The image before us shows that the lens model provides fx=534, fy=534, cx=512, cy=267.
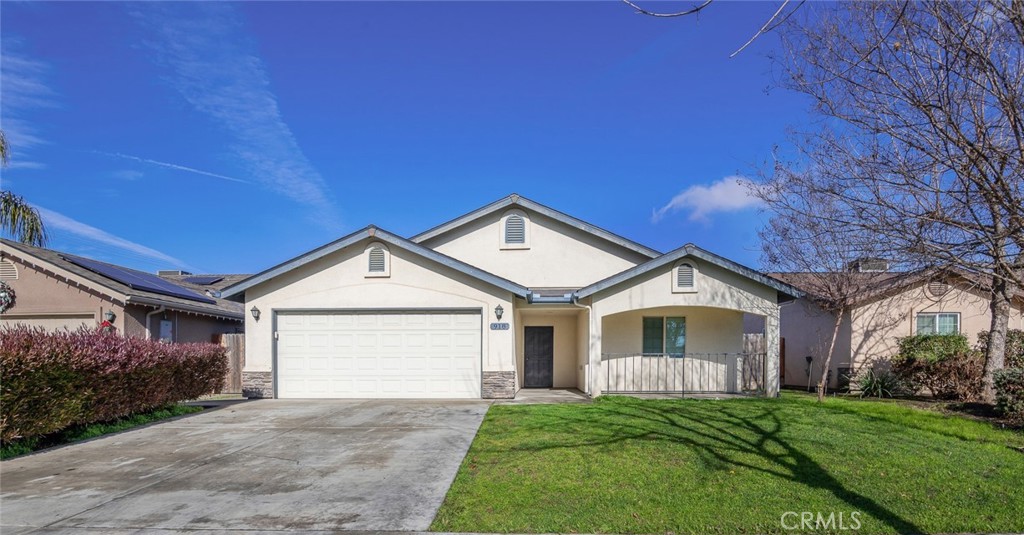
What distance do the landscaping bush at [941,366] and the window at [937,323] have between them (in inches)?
66.0

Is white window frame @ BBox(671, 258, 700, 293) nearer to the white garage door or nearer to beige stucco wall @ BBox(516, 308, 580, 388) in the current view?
beige stucco wall @ BBox(516, 308, 580, 388)

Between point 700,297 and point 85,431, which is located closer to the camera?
point 85,431

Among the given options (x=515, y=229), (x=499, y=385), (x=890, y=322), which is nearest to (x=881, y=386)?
(x=890, y=322)

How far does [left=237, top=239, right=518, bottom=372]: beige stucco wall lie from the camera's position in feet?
45.3

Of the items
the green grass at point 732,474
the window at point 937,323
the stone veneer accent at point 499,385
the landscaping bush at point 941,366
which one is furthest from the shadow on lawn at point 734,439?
the window at point 937,323

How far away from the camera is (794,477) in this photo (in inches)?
241

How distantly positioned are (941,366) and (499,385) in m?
11.0

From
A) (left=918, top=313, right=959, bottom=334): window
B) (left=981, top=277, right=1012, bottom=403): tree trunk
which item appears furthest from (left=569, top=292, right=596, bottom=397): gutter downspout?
(left=918, top=313, right=959, bottom=334): window

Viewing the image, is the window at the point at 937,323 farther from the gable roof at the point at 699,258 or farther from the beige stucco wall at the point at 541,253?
the beige stucco wall at the point at 541,253

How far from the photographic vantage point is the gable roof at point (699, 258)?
522 inches

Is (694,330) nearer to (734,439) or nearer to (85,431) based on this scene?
(734,439)

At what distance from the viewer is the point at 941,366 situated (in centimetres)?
1322

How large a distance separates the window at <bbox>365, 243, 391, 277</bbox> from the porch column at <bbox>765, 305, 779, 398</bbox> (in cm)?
983

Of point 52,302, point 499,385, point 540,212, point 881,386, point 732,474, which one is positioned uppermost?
point 540,212
